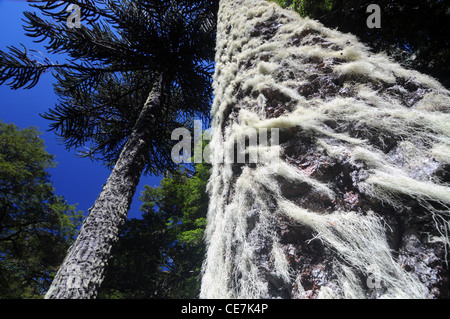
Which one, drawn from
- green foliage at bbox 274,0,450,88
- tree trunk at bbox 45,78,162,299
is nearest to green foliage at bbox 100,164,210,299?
tree trunk at bbox 45,78,162,299

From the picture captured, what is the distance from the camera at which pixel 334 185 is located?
665mm

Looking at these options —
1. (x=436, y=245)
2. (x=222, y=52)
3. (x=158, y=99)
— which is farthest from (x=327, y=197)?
(x=158, y=99)

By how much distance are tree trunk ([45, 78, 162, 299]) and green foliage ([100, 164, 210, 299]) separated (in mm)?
4512

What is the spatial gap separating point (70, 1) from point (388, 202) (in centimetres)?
507

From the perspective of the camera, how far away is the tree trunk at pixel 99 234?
172cm

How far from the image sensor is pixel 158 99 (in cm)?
383

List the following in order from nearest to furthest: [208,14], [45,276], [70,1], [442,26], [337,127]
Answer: [337,127]
[442,26]
[70,1]
[208,14]
[45,276]

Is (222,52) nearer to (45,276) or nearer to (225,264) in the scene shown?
(225,264)

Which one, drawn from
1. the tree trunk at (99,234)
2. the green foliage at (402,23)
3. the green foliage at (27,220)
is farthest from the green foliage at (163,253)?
the green foliage at (402,23)

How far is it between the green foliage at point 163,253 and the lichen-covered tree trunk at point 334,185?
22.2 ft

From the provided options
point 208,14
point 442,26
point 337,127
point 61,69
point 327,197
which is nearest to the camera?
point 327,197

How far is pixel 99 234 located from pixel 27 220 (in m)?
8.98

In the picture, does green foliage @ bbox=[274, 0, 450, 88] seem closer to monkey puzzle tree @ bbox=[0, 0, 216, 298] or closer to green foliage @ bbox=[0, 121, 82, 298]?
monkey puzzle tree @ bbox=[0, 0, 216, 298]

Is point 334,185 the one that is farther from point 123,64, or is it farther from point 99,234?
point 123,64
